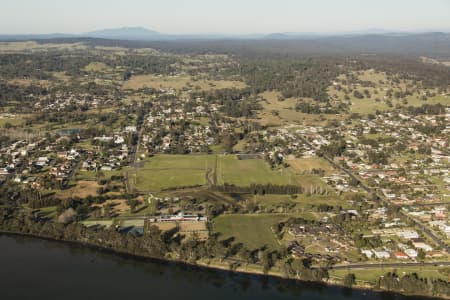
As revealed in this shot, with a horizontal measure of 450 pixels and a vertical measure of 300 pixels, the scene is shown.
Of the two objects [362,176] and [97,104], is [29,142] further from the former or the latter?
[362,176]

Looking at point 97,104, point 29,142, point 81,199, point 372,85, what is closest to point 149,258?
point 81,199

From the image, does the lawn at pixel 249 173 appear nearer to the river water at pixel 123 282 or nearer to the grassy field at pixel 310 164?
the grassy field at pixel 310 164

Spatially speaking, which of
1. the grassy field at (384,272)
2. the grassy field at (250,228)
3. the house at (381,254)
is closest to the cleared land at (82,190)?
the grassy field at (250,228)

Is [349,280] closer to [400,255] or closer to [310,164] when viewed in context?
[400,255]

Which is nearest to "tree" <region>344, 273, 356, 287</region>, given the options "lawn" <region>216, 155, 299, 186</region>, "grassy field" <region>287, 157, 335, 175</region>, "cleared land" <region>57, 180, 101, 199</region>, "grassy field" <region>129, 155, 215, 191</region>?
"lawn" <region>216, 155, 299, 186</region>

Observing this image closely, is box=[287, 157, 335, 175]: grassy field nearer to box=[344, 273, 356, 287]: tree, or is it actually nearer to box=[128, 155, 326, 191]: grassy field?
box=[128, 155, 326, 191]: grassy field
